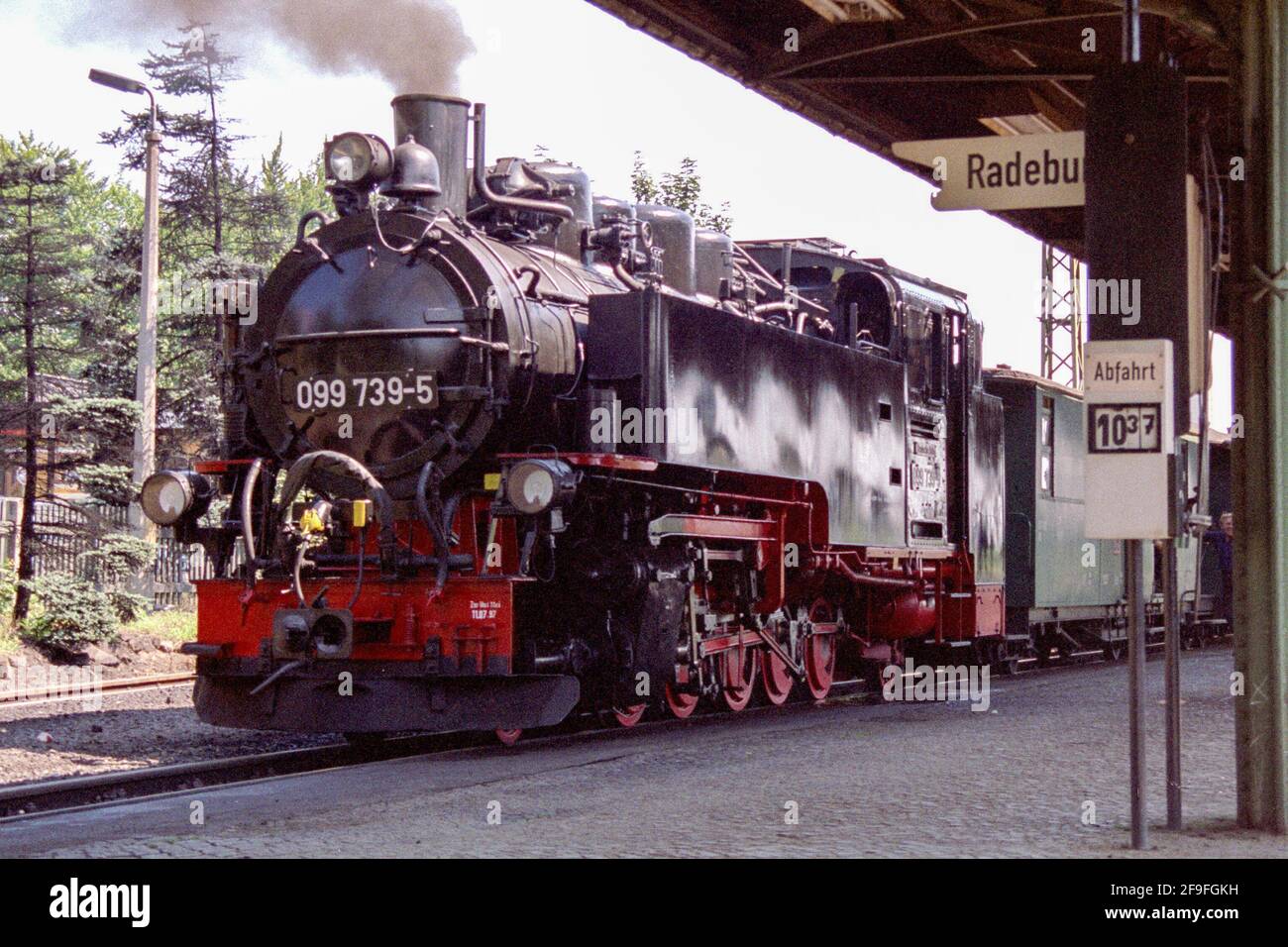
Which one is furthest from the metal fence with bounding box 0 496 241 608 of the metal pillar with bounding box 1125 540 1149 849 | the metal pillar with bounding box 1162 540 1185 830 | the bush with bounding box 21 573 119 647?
the metal pillar with bounding box 1125 540 1149 849

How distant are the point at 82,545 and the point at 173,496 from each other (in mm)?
9840

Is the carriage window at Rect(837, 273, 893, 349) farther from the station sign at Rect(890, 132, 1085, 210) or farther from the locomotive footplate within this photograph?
the station sign at Rect(890, 132, 1085, 210)

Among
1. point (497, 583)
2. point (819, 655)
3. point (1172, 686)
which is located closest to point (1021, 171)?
point (1172, 686)

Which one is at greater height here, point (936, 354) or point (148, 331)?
point (148, 331)

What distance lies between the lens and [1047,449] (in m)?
17.1

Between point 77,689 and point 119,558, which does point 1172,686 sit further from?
point 119,558

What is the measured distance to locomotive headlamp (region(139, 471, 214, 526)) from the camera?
10.3m

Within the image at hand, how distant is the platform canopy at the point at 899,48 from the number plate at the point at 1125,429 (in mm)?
3000

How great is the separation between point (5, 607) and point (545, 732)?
375 inches

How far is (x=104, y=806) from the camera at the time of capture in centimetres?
801

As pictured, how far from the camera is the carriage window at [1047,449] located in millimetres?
16844

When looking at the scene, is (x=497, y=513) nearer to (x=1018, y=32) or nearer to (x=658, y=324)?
(x=658, y=324)

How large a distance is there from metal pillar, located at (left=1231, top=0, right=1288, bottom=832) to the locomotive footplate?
3784 mm
